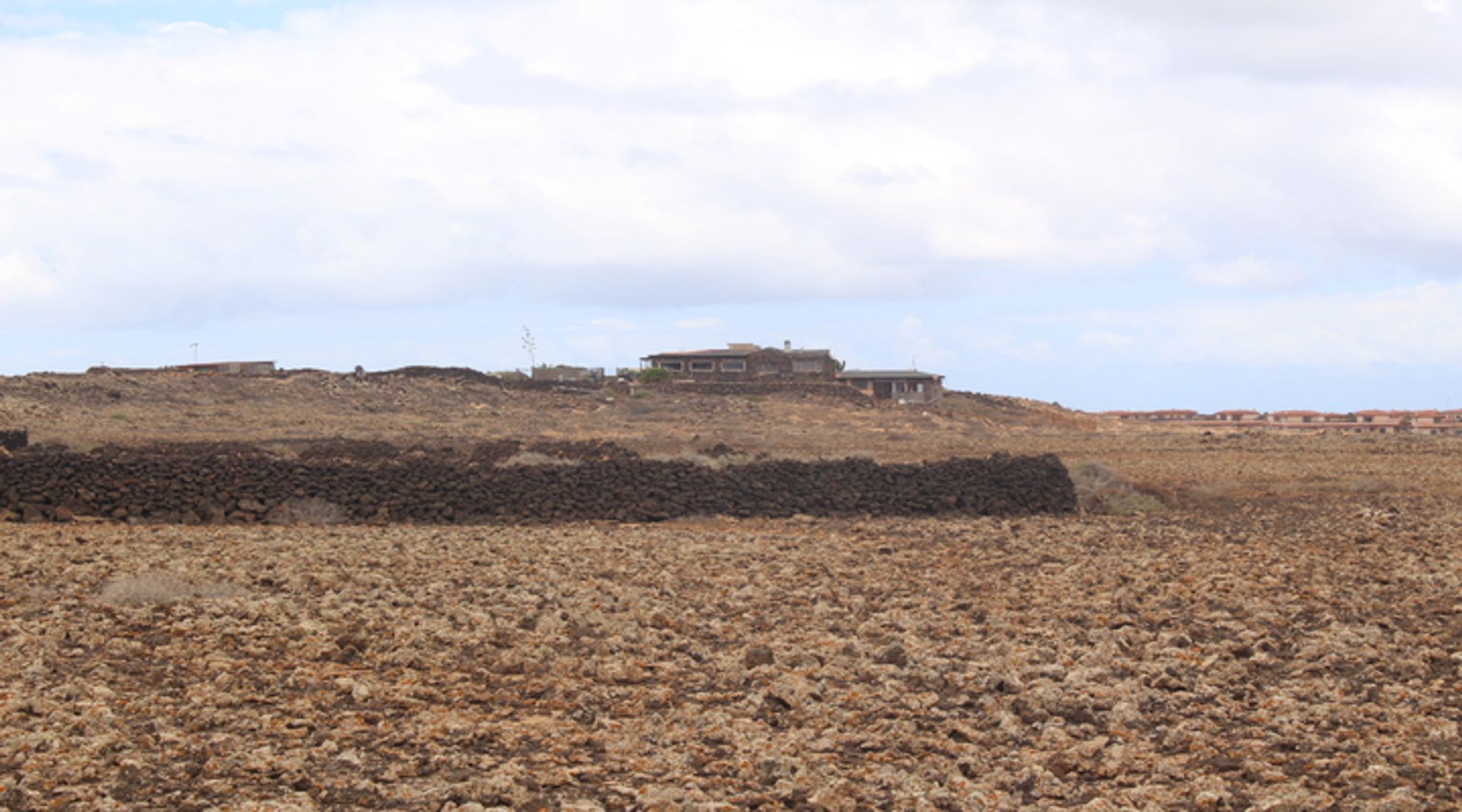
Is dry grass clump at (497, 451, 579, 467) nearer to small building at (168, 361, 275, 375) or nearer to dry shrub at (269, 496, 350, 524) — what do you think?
dry shrub at (269, 496, 350, 524)

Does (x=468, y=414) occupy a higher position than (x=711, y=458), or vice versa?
(x=468, y=414)

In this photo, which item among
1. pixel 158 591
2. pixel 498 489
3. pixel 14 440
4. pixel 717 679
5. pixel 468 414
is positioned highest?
pixel 468 414

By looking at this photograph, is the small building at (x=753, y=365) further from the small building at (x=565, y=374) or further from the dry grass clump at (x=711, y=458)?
the dry grass clump at (x=711, y=458)

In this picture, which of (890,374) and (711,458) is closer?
(711,458)

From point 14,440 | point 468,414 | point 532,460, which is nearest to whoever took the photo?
point 532,460

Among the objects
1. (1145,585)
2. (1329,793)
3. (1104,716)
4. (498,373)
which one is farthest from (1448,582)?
(498,373)

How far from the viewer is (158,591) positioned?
13.8 metres

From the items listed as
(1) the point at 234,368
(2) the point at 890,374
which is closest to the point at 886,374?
(2) the point at 890,374

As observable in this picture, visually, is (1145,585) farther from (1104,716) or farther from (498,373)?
(498,373)

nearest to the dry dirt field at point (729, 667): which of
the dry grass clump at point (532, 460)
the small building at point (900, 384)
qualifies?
A: the dry grass clump at point (532, 460)

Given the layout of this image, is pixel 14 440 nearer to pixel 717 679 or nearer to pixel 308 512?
pixel 308 512

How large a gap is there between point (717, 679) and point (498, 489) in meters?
13.4

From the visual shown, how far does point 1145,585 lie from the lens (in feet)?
52.1

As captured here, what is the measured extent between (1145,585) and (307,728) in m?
10.3
